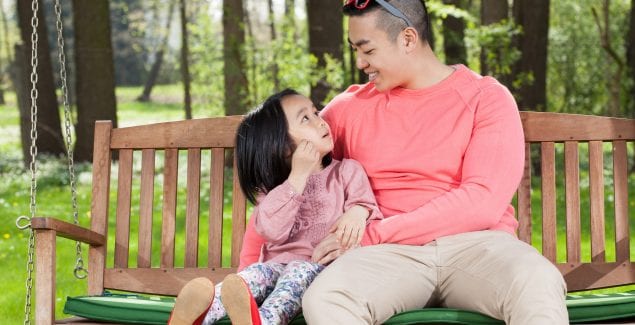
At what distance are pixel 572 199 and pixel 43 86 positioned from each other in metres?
11.6

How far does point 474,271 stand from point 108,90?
35.8 feet

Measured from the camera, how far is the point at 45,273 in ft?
12.1

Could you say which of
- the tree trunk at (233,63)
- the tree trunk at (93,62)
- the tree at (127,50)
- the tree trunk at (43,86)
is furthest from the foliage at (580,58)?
the tree at (127,50)

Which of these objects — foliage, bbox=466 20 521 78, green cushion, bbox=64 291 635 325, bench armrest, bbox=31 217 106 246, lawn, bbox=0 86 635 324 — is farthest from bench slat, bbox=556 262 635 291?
foliage, bbox=466 20 521 78

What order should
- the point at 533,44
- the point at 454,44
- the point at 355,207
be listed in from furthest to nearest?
the point at 533,44, the point at 454,44, the point at 355,207

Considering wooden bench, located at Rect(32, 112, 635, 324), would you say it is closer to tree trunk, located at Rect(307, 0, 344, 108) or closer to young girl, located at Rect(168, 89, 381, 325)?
young girl, located at Rect(168, 89, 381, 325)

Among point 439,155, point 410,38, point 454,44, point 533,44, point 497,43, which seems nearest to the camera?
point 439,155

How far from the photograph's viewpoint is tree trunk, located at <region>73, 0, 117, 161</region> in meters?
13.6

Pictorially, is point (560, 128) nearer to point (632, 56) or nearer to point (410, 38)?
point (410, 38)

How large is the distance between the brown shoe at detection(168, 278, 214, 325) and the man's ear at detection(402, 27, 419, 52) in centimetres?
128

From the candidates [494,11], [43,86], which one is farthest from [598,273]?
[43,86]

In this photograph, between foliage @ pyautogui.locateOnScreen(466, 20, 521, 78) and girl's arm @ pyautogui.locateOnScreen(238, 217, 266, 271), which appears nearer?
girl's arm @ pyautogui.locateOnScreen(238, 217, 266, 271)

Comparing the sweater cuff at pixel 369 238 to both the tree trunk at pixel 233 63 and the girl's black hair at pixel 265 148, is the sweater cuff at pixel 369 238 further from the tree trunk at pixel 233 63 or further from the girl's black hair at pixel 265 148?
the tree trunk at pixel 233 63

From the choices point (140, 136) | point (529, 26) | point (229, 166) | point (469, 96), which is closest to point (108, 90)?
point (229, 166)
